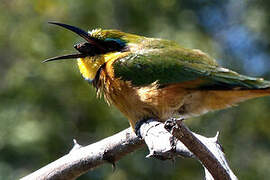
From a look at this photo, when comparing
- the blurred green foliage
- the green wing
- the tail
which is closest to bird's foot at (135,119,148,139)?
the green wing

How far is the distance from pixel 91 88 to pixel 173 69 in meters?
2.59

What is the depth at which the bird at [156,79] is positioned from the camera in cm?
348

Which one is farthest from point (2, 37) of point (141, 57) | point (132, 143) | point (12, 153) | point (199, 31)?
point (132, 143)

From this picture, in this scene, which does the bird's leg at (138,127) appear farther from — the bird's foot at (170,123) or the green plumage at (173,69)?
the bird's foot at (170,123)

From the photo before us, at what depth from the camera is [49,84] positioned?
242 inches

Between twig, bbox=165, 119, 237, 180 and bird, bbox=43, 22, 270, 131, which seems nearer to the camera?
twig, bbox=165, 119, 237, 180

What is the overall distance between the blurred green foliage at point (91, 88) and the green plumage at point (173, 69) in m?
2.41

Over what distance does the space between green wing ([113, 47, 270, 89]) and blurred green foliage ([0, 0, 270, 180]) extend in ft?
7.95

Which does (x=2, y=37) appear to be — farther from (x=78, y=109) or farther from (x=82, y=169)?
(x=82, y=169)

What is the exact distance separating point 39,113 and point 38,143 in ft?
1.21

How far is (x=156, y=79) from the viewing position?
3.60m

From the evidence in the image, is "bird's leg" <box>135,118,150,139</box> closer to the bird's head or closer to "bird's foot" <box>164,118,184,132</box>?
the bird's head

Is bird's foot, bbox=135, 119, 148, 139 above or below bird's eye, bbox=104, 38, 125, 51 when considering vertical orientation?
below

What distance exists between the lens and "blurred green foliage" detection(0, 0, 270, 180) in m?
5.98
